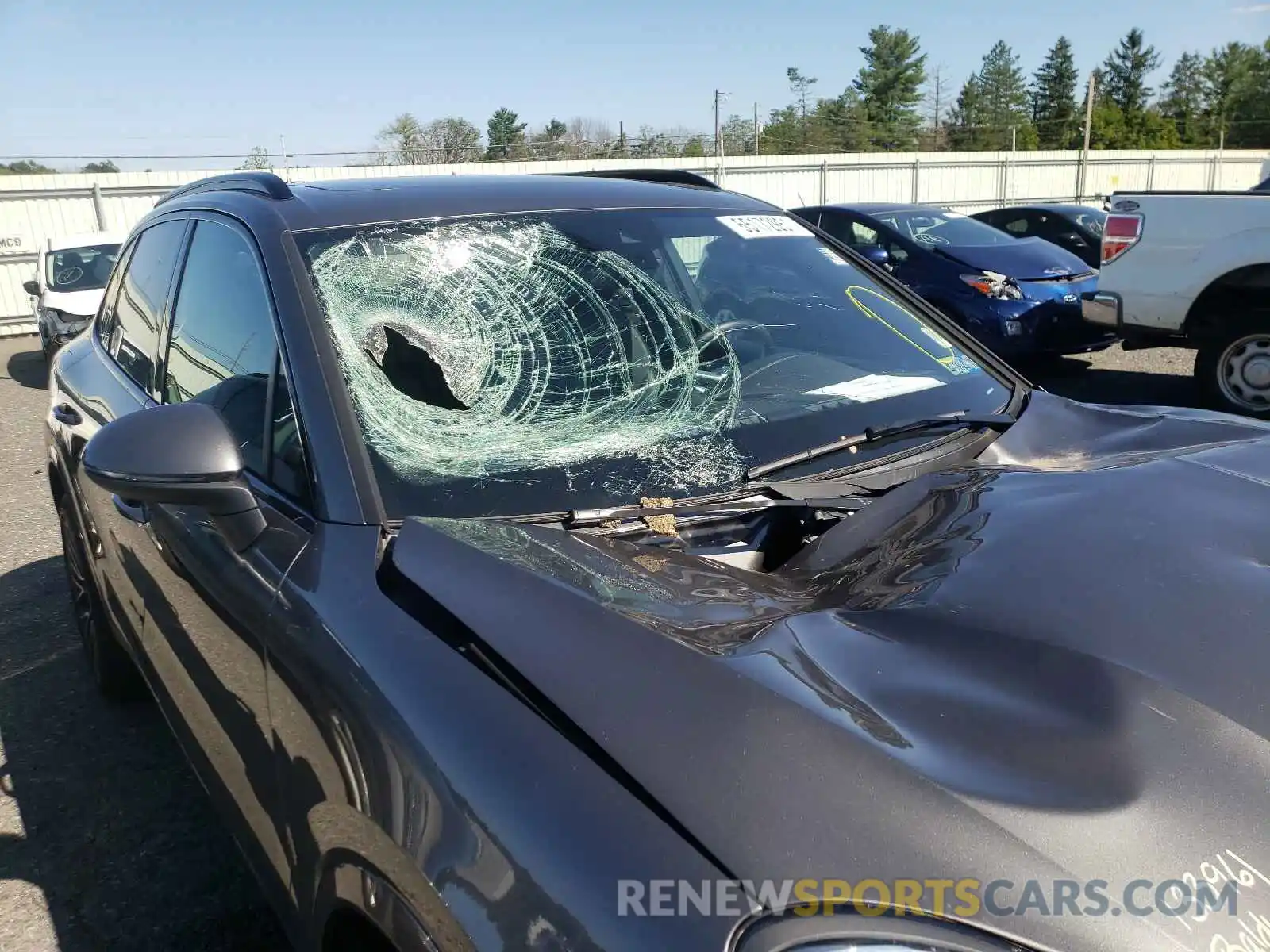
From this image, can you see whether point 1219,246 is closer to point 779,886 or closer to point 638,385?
point 638,385

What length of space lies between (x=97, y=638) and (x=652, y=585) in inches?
113

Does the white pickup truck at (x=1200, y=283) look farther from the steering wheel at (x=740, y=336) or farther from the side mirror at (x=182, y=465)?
the side mirror at (x=182, y=465)

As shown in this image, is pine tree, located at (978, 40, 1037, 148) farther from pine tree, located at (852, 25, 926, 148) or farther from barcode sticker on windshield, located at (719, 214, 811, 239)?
barcode sticker on windshield, located at (719, 214, 811, 239)

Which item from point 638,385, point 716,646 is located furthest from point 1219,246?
point 716,646

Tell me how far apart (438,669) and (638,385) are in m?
1.02

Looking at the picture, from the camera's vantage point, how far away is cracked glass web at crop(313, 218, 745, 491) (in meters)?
1.90

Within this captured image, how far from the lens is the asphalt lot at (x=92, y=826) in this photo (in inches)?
98.7

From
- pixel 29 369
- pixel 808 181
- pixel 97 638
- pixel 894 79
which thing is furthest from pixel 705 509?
pixel 894 79

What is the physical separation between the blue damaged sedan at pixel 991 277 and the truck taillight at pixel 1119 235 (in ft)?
2.14

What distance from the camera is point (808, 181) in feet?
74.4

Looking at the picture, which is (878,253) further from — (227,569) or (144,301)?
(227,569)

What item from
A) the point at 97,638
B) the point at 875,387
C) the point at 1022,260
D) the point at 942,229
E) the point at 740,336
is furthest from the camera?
the point at 942,229

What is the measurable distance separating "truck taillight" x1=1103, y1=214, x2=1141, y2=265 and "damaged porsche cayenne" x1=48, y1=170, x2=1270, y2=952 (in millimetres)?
5271

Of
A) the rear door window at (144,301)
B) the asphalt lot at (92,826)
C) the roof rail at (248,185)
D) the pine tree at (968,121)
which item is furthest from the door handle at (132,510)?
the pine tree at (968,121)
